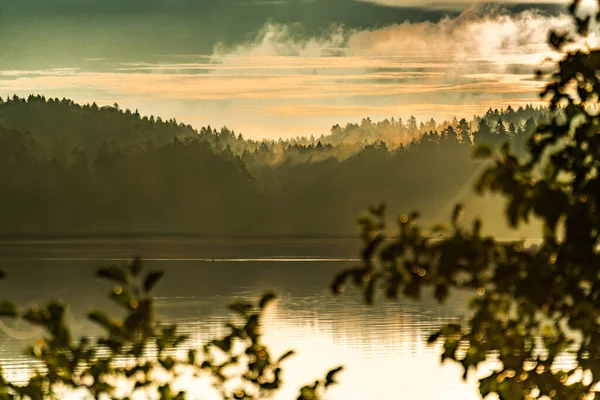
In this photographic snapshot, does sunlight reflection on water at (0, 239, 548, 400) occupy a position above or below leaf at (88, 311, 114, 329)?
above

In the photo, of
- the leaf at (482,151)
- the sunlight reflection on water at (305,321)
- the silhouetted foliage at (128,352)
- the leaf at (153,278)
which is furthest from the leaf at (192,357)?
the leaf at (482,151)

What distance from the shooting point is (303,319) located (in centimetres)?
5469

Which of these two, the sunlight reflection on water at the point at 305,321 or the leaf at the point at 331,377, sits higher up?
the sunlight reflection on water at the point at 305,321

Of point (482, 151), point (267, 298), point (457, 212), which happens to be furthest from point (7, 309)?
point (482, 151)

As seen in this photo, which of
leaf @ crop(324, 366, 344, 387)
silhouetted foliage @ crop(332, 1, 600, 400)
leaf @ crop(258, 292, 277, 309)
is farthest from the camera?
leaf @ crop(324, 366, 344, 387)

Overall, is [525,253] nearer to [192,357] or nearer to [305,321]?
[192,357]

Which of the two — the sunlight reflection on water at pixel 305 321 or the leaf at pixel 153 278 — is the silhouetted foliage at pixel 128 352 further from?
the sunlight reflection on water at pixel 305 321

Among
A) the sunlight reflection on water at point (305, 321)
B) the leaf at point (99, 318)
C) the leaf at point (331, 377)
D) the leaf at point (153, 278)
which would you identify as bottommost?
the leaf at point (331, 377)

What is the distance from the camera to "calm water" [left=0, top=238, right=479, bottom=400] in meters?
34.5

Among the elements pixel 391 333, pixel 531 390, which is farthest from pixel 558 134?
pixel 391 333

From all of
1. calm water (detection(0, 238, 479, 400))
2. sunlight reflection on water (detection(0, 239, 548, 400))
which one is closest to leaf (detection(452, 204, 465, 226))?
calm water (detection(0, 238, 479, 400))

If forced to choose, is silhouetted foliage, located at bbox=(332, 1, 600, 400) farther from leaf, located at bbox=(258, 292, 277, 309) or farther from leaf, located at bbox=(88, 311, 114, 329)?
leaf, located at bbox=(88, 311, 114, 329)

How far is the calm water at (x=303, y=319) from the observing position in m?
34.5

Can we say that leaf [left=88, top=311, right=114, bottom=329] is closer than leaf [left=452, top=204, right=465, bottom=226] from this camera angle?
No
